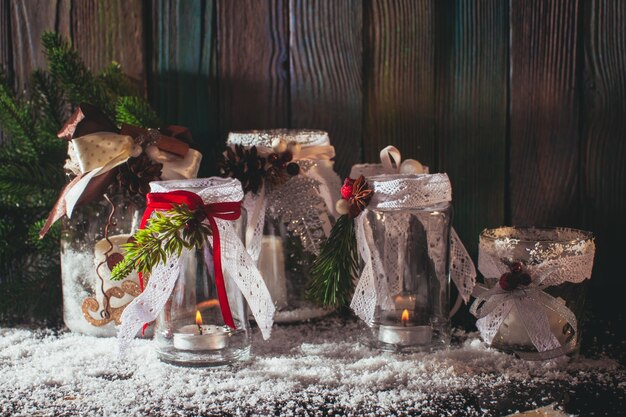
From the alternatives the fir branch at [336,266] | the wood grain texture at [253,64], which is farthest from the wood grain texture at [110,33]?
the fir branch at [336,266]

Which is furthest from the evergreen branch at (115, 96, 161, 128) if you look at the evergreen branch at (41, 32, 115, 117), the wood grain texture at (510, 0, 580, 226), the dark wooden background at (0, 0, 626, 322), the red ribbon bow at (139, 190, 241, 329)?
the wood grain texture at (510, 0, 580, 226)

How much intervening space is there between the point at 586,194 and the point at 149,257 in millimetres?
738

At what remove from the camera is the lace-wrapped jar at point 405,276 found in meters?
1.05

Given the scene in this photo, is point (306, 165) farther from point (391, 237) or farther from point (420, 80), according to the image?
point (420, 80)

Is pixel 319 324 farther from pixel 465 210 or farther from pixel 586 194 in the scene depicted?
pixel 586 194

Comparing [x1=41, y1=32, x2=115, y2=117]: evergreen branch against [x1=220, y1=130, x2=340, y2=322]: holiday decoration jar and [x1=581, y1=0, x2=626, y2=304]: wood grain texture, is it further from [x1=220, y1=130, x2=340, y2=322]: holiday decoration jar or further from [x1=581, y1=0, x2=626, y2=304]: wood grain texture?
[x1=581, y1=0, x2=626, y2=304]: wood grain texture

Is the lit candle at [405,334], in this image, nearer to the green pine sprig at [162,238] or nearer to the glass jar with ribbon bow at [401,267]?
the glass jar with ribbon bow at [401,267]

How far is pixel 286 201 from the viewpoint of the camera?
117cm

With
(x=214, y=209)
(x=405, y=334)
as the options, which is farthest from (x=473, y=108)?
(x=214, y=209)

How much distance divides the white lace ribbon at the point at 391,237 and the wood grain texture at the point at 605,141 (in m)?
0.34

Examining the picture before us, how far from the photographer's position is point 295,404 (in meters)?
0.88

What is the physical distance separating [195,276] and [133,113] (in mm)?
305

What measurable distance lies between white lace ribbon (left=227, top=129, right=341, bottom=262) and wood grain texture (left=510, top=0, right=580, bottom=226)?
1.10ft

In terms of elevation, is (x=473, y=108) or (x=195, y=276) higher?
(x=473, y=108)
